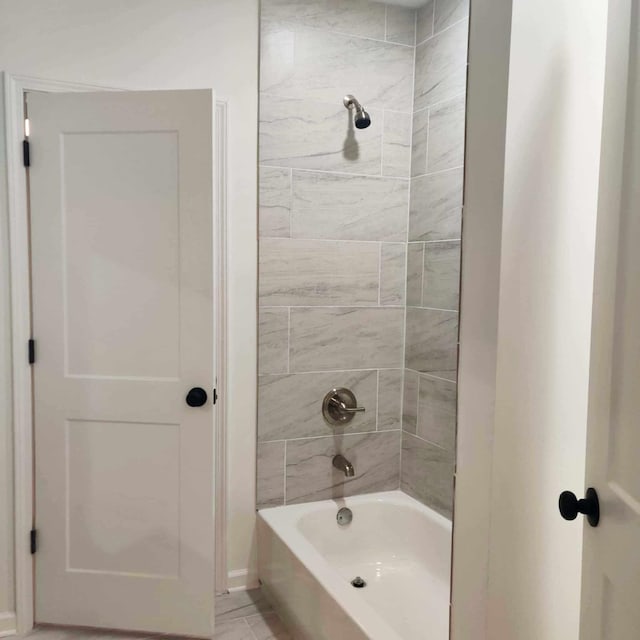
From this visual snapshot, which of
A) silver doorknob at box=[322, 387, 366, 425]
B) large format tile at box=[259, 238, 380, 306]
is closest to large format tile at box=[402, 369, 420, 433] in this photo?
silver doorknob at box=[322, 387, 366, 425]

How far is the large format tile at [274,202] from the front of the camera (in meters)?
2.71

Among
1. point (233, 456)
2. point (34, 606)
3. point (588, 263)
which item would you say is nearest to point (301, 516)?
point (233, 456)

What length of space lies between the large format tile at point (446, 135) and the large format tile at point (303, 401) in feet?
3.51

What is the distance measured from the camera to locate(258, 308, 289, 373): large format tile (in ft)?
9.04

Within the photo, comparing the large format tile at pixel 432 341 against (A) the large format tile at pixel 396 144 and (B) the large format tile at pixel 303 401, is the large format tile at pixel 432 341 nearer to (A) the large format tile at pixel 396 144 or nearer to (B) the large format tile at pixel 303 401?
(B) the large format tile at pixel 303 401

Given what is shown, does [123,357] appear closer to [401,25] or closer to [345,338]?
[345,338]

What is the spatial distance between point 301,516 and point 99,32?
228cm

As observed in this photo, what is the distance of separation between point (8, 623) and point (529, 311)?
241 centimetres

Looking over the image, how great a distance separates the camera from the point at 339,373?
2.90 m

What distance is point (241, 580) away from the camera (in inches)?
110

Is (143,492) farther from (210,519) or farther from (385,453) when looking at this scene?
(385,453)

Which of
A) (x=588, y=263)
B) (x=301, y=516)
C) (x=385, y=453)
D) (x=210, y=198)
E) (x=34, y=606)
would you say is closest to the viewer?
(x=588, y=263)

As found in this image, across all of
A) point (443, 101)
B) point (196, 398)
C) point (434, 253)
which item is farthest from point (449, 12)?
point (196, 398)

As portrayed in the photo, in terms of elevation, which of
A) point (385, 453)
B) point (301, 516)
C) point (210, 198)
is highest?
point (210, 198)
